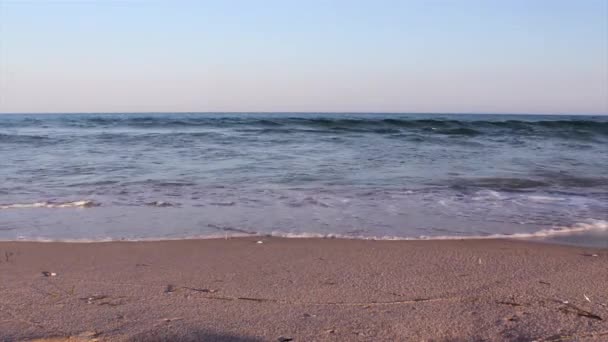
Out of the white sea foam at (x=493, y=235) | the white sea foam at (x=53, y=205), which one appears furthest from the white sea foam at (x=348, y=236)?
the white sea foam at (x=53, y=205)

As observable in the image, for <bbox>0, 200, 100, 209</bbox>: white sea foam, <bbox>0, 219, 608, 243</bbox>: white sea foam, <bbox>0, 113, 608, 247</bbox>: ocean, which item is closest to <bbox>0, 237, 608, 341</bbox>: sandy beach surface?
<bbox>0, 219, 608, 243</bbox>: white sea foam

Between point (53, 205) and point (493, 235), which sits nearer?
point (493, 235)

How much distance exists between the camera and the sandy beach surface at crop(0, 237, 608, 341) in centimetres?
277

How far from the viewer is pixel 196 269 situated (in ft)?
13.0

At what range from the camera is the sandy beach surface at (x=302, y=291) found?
2770mm

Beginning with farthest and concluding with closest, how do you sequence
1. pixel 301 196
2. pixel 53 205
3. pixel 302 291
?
1. pixel 301 196
2. pixel 53 205
3. pixel 302 291

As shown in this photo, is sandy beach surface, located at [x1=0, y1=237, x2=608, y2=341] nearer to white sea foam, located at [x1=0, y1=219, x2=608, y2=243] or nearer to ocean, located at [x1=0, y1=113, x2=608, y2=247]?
white sea foam, located at [x1=0, y1=219, x2=608, y2=243]

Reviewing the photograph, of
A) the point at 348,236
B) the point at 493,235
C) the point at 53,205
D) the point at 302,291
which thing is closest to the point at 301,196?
the point at 348,236

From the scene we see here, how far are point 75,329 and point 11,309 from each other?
52 cm

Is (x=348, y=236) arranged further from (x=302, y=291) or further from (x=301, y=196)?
(x=301, y=196)

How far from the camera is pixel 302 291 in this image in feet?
11.2

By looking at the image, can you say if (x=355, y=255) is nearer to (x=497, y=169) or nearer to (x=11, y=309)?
(x=11, y=309)

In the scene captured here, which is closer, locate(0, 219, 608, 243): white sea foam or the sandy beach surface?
the sandy beach surface

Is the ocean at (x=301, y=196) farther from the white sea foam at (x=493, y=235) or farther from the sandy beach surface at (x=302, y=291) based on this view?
the sandy beach surface at (x=302, y=291)
